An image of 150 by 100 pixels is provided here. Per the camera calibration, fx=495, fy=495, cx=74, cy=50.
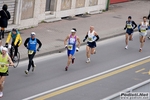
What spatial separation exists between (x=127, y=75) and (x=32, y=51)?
13.9ft

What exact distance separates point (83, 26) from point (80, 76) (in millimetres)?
10251

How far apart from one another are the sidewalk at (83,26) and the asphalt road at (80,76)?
122 centimetres

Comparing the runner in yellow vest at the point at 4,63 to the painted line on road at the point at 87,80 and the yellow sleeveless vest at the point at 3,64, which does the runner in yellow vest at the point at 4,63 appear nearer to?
the yellow sleeveless vest at the point at 3,64

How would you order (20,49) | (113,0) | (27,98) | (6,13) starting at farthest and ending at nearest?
(113,0) → (6,13) → (20,49) → (27,98)

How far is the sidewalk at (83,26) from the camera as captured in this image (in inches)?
973

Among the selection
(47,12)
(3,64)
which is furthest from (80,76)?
(47,12)

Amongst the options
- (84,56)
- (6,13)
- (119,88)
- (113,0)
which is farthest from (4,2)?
(113,0)

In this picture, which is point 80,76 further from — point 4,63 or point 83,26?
point 83,26

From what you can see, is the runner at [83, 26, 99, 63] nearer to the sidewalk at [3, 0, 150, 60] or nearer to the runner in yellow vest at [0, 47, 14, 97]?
the sidewalk at [3, 0, 150, 60]

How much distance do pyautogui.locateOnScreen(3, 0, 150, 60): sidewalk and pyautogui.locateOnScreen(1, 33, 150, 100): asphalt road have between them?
1220 mm

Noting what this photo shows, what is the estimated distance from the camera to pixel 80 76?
20078mm

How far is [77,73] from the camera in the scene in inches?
806

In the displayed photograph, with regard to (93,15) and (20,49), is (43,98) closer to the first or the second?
(20,49)

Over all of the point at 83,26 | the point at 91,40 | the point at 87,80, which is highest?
the point at 91,40
